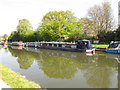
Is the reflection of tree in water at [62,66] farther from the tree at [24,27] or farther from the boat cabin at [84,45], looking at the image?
the tree at [24,27]

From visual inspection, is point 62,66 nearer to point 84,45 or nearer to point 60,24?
point 84,45

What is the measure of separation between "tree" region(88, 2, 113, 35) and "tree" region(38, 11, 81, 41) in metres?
5.30

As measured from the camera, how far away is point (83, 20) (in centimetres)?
3522

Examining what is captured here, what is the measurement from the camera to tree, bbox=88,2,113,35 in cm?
3127

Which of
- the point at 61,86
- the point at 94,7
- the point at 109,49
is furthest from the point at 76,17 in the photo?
the point at 61,86

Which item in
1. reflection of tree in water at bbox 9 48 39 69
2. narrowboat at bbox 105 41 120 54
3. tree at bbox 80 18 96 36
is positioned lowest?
reflection of tree in water at bbox 9 48 39 69

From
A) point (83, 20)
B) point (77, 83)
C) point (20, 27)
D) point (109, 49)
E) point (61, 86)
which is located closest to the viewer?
point (61, 86)

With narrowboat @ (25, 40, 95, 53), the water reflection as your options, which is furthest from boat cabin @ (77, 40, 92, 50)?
the water reflection

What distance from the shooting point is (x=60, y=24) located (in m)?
35.5

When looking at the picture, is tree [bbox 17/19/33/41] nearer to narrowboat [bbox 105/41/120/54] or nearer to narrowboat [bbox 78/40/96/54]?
narrowboat [bbox 78/40/96/54]

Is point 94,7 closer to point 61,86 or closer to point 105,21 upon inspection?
point 105,21

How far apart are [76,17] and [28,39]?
2826 centimetres

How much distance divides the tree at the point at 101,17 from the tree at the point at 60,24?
530 centimetres

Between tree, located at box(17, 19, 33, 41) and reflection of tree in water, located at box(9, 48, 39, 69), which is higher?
tree, located at box(17, 19, 33, 41)
